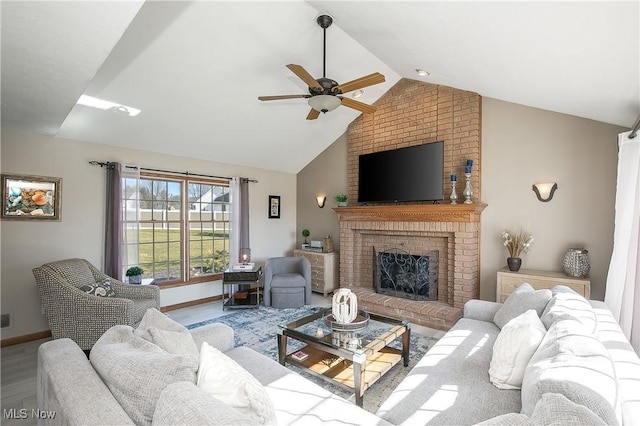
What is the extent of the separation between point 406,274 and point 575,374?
334cm

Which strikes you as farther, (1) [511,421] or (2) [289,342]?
(2) [289,342]

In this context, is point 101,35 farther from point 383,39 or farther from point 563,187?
point 563,187

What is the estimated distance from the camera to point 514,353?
166cm

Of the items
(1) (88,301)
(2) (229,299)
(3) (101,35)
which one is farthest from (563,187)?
(1) (88,301)

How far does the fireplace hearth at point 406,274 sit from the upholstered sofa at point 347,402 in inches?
78.1

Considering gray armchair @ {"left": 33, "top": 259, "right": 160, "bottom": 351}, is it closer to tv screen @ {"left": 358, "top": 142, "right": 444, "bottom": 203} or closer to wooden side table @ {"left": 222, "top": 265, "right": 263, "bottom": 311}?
→ wooden side table @ {"left": 222, "top": 265, "right": 263, "bottom": 311}

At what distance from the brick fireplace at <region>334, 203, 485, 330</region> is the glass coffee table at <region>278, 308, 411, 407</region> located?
1358 millimetres

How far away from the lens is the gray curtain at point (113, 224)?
3730mm

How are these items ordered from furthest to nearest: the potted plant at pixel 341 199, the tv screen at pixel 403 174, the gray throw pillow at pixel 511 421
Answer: the potted plant at pixel 341 199 < the tv screen at pixel 403 174 < the gray throw pillow at pixel 511 421

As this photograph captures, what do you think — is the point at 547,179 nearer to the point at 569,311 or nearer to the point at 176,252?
the point at 569,311

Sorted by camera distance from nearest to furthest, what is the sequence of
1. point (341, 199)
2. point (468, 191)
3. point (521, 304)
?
1. point (521, 304)
2. point (468, 191)
3. point (341, 199)

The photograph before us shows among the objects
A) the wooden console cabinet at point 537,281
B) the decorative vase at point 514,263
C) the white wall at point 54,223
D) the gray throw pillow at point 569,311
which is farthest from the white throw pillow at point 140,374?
the decorative vase at point 514,263

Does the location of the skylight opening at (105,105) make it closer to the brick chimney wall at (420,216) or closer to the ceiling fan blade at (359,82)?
the ceiling fan blade at (359,82)

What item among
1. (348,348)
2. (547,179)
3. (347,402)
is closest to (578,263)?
(547,179)
